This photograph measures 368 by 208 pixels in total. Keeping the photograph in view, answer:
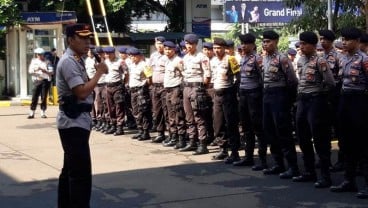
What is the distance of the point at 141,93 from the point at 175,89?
148 centimetres

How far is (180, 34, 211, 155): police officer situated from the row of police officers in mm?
16

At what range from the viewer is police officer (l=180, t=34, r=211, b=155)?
9.85 metres

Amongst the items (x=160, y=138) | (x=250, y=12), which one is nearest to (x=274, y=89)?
(x=160, y=138)

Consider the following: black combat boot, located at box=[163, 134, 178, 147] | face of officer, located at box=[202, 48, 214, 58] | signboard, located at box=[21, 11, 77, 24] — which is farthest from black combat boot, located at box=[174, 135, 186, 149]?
signboard, located at box=[21, 11, 77, 24]

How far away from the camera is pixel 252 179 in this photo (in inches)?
315

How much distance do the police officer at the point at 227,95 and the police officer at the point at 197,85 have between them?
1.26 feet

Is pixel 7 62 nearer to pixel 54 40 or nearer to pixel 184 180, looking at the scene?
Result: pixel 54 40

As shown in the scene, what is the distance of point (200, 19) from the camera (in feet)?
71.7

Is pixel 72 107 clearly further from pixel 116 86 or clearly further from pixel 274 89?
pixel 116 86

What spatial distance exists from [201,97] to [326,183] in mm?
3041

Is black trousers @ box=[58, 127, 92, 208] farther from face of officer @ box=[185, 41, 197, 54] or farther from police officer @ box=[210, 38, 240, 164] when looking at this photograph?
face of officer @ box=[185, 41, 197, 54]

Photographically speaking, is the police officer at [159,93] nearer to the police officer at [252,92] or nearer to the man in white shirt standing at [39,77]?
the police officer at [252,92]

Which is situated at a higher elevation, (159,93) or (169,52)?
(169,52)

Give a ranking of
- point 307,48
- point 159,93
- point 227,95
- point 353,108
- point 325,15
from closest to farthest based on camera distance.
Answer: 1. point 353,108
2. point 307,48
3. point 227,95
4. point 159,93
5. point 325,15
